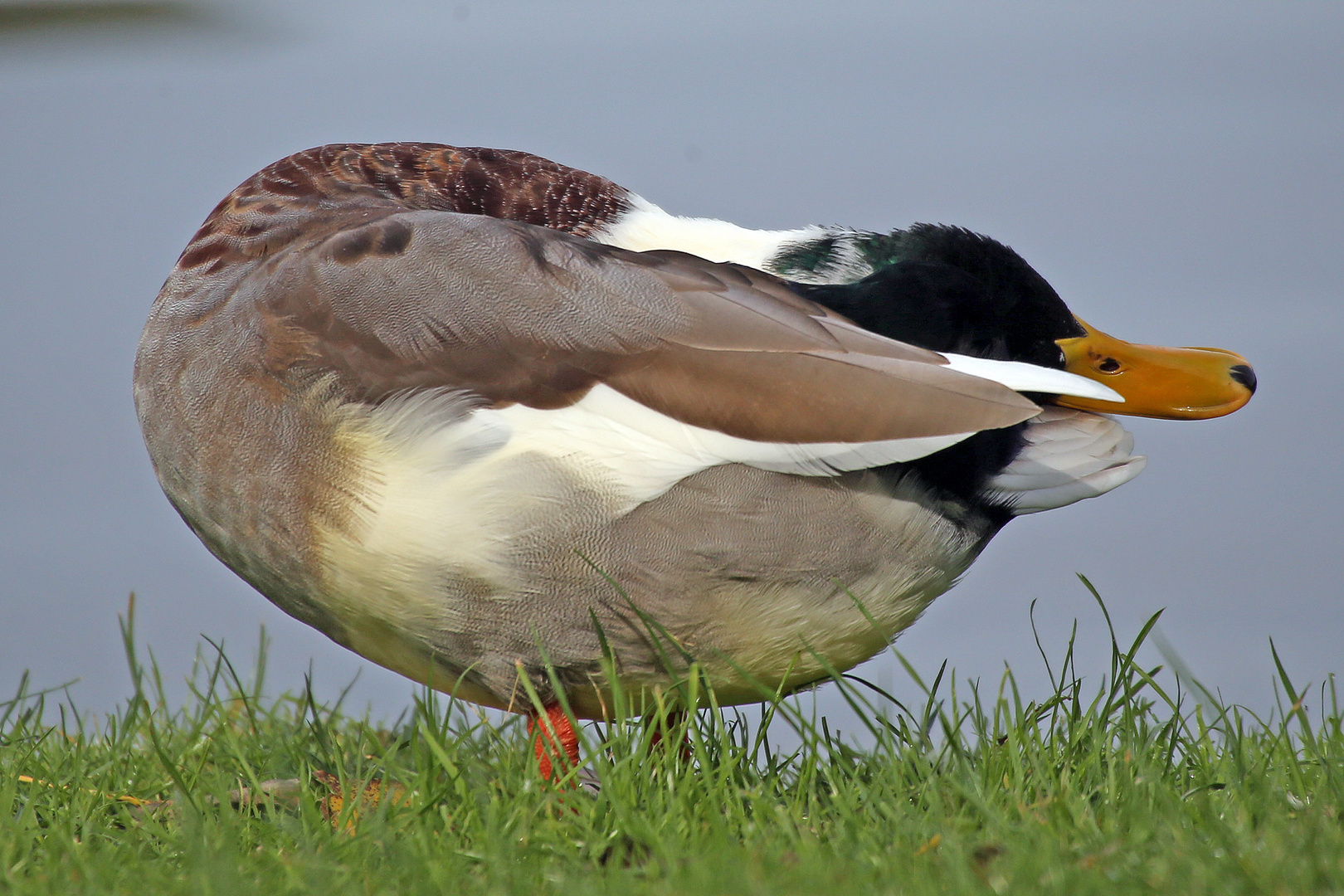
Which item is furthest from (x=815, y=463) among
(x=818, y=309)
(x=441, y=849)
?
(x=441, y=849)

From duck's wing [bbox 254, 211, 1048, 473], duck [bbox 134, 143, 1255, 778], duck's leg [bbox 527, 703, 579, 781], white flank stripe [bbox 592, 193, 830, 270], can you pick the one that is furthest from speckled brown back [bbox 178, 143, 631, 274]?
duck's leg [bbox 527, 703, 579, 781]

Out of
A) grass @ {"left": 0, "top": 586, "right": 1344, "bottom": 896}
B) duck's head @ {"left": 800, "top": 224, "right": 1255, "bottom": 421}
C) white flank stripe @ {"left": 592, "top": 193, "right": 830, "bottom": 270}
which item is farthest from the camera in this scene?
white flank stripe @ {"left": 592, "top": 193, "right": 830, "bottom": 270}

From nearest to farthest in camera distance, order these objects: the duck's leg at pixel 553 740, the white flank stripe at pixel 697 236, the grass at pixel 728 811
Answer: the grass at pixel 728 811 → the duck's leg at pixel 553 740 → the white flank stripe at pixel 697 236

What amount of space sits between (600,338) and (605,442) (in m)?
0.18

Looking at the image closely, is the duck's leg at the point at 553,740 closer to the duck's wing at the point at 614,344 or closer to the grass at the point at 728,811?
the grass at the point at 728,811

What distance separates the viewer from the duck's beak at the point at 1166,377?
250cm

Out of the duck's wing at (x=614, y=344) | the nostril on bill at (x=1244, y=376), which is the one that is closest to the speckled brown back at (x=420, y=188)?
the duck's wing at (x=614, y=344)

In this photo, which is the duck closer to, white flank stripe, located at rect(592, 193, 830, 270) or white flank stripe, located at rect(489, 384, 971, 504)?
white flank stripe, located at rect(489, 384, 971, 504)

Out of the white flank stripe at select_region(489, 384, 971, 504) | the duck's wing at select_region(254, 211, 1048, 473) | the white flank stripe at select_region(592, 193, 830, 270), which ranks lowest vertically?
the white flank stripe at select_region(489, 384, 971, 504)

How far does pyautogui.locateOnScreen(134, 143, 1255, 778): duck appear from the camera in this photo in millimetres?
2127

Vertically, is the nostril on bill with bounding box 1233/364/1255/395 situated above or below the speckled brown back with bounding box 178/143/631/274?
below

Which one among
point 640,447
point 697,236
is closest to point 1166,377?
point 697,236

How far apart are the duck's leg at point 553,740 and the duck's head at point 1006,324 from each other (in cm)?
92

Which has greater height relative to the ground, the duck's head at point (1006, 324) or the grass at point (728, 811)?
the duck's head at point (1006, 324)
